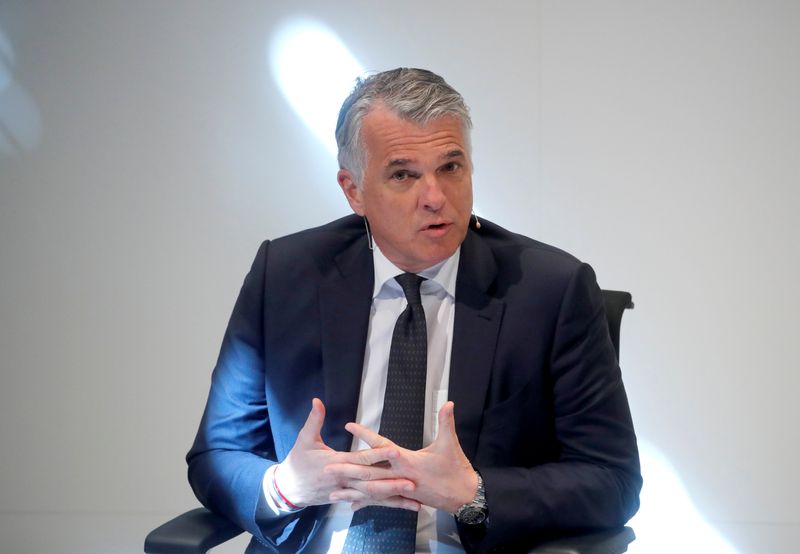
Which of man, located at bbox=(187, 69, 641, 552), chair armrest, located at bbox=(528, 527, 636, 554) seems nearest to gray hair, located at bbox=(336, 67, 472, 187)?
man, located at bbox=(187, 69, 641, 552)

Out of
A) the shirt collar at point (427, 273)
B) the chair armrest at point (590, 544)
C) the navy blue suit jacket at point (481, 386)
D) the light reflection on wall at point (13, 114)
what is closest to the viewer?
the chair armrest at point (590, 544)

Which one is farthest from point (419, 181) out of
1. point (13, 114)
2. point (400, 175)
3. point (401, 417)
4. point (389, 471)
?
point (13, 114)

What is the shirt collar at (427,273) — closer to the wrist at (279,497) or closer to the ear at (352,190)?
the ear at (352,190)

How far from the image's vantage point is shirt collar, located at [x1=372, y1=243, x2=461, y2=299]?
2053 mm

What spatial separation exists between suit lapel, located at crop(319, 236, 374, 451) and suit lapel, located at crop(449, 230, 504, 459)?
206 mm

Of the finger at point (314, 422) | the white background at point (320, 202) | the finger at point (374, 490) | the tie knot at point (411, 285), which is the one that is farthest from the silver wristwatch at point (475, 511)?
the white background at point (320, 202)

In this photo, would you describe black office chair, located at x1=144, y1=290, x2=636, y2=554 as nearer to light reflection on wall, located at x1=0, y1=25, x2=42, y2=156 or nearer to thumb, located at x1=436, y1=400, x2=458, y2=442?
thumb, located at x1=436, y1=400, x2=458, y2=442

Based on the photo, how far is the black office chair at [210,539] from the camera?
1.73m

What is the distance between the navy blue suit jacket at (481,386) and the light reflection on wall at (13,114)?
1.82m

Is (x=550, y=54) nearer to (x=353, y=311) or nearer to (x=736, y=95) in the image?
(x=736, y=95)

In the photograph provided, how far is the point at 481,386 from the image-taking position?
6.31 ft

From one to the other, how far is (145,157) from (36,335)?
2.67 ft

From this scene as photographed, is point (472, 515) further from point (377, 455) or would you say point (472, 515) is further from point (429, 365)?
point (429, 365)

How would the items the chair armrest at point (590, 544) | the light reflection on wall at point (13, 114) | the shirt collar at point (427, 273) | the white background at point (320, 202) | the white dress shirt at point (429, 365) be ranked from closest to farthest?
the chair armrest at point (590, 544), the white dress shirt at point (429, 365), the shirt collar at point (427, 273), the white background at point (320, 202), the light reflection on wall at point (13, 114)
